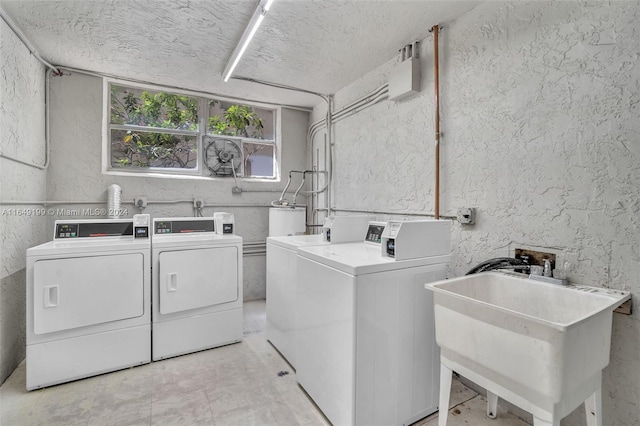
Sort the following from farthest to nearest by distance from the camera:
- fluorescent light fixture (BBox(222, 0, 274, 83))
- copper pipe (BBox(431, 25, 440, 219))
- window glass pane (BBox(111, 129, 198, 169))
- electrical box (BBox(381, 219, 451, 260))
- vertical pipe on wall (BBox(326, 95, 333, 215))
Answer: vertical pipe on wall (BBox(326, 95, 333, 215)) < window glass pane (BBox(111, 129, 198, 169)) < copper pipe (BBox(431, 25, 440, 219)) < fluorescent light fixture (BBox(222, 0, 274, 83)) < electrical box (BBox(381, 219, 451, 260))

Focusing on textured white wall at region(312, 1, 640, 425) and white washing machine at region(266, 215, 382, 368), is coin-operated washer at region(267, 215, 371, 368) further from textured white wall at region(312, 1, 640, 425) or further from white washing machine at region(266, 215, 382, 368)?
textured white wall at region(312, 1, 640, 425)

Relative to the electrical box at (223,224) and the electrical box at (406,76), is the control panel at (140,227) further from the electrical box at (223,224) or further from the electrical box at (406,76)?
the electrical box at (406,76)

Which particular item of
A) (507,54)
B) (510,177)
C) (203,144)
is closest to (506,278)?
(510,177)

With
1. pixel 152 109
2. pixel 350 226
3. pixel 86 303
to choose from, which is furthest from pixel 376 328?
pixel 152 109

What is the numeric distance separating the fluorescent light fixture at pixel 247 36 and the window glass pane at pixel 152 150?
1129 mm

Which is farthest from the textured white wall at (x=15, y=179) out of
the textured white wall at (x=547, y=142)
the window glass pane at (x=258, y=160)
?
the textured white wall at (x=547, y=142)

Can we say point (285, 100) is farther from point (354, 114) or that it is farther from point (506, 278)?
point (506, 278)

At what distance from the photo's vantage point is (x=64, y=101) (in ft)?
10.2

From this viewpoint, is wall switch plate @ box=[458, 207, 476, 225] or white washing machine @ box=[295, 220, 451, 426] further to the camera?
wall switch plate @ box=[458, 207, 476, 225]

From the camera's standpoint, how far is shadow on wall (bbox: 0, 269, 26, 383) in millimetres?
2184

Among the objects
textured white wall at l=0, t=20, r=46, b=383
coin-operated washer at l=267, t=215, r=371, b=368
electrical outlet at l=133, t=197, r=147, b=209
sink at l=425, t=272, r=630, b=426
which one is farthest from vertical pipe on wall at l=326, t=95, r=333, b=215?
textured white wall at l=0, t=20, r=46, b=383

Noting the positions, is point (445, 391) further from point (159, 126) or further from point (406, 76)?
point (159, 126)

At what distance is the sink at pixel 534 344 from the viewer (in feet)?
3.60

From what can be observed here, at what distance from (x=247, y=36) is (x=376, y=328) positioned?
2.28 metres
